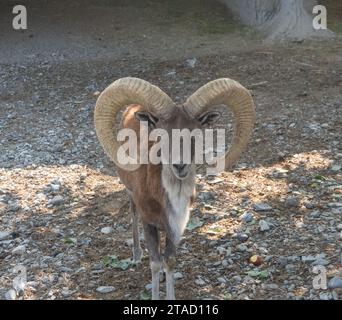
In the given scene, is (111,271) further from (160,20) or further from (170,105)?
(160,20)

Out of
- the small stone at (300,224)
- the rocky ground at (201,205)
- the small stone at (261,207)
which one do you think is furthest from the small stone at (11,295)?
the small stone at (300,224)

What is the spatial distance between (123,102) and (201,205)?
3.15 meters

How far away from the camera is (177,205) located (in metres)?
6.60

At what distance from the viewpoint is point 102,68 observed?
18188 mm

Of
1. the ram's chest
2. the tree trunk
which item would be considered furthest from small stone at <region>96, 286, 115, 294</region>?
the tree trunk

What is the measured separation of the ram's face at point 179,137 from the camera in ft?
20.5

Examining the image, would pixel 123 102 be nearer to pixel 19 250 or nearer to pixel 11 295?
pixel 11 295

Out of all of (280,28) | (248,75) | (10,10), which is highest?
(10,10)

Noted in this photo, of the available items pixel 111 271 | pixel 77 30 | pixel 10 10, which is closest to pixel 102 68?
pixel 77 30

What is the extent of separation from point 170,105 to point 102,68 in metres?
12.1

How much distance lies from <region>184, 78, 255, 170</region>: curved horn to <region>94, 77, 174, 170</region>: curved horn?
30 centimetres

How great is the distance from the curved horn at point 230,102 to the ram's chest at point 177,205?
2.72 ft

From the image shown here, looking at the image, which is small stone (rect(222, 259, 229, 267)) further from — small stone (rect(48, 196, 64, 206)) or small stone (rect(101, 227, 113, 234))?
small stone (rect(48, 196, 64, 206))

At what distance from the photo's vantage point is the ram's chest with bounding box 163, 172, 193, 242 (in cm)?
656
